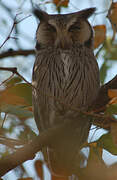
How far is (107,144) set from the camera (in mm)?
1848

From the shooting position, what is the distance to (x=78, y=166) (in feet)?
6.23

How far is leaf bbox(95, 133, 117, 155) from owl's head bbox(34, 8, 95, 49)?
1070 mm

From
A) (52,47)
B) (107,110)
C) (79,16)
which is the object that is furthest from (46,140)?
(79,16)

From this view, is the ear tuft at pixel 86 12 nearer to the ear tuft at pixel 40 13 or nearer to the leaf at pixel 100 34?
the ear tuft at pixel 40 13

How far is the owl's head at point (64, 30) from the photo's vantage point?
8.95ft

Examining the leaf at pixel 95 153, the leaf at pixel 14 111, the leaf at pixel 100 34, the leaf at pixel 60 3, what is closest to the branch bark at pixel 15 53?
the leaf at pixel 14 111

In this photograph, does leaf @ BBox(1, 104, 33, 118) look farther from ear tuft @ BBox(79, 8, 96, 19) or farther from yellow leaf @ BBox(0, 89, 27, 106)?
ear tuft @ BBox(79, 8, 96, 19)

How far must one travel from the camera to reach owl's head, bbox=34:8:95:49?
8.95 feet

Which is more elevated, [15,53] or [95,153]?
[15,53]

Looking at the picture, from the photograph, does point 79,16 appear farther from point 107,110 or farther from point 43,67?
point 107,110

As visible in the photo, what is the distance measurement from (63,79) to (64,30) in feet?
1.46

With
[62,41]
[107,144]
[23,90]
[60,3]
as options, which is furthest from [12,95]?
[62,41]

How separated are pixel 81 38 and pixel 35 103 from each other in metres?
0.70

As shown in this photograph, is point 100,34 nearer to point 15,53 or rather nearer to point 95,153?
point 15,53
